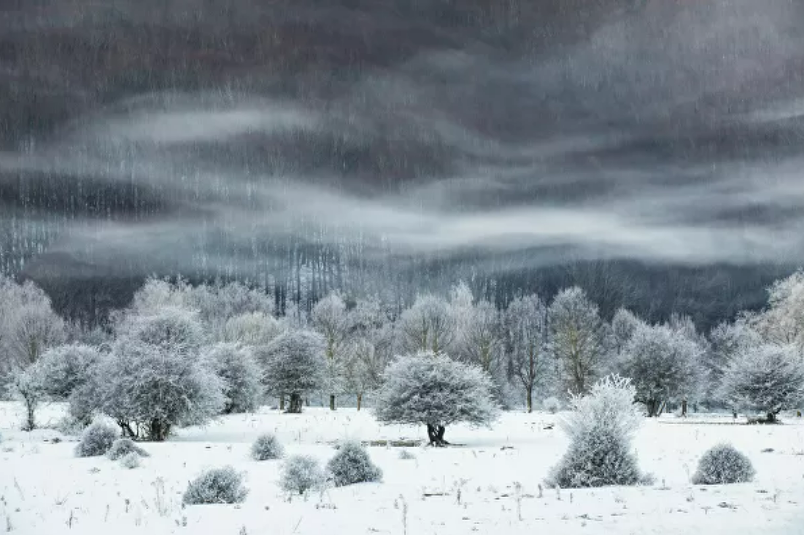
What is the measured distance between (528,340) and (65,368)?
176 feet

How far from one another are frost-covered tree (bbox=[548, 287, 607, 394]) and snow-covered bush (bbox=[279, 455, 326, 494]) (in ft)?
169

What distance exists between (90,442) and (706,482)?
19826 millimetres

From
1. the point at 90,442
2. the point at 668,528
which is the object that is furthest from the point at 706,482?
the point at 90,442

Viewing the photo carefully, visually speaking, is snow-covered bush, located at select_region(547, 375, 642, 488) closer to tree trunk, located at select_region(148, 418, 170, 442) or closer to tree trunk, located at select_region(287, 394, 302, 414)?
tree trunk, located at select_region(148, 418, 170, 442)

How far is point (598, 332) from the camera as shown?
252 ft

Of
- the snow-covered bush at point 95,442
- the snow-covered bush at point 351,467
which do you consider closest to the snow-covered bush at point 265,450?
the snow-covered bush at point 95,442

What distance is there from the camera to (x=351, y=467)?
675 inches

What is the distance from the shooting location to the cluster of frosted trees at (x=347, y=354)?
3250 centimetres

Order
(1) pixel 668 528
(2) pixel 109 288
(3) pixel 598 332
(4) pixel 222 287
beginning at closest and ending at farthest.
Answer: (1) pixel 668 528, (3) pixel 598 332, (4) pixel 222 287, (2) pixel 109 288

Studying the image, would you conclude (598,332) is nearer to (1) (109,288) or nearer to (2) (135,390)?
(2) (135,390)

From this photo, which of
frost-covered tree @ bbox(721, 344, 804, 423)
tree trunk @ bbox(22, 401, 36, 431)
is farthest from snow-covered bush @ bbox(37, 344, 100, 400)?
frost-covered tree @ bbox(721, 344, 804, 423)

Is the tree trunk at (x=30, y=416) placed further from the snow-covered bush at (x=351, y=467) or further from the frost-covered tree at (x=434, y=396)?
the snow-covered bush at (x=351, y=467)

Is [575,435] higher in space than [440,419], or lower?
higher

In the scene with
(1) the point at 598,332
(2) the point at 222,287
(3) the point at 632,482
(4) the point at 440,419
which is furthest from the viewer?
(2) the point at 222,287
